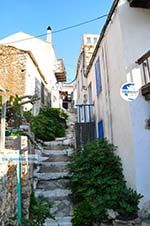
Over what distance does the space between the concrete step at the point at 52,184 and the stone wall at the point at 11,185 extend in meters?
1.86

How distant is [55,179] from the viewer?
8.80 metres

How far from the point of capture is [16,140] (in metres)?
6.21

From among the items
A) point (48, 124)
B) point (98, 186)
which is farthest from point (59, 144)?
point (98, 186)

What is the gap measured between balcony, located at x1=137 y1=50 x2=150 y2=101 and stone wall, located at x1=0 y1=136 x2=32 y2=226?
Answer: 3.50 metres

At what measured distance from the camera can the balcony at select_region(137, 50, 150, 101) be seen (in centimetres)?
675

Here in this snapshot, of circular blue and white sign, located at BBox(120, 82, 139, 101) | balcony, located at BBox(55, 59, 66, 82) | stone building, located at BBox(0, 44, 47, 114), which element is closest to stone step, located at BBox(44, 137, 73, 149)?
stone building, located at BBox(0, 44, 47, 114)

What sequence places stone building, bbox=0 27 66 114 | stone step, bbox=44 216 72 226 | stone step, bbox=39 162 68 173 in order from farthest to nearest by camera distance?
stone building, bbox=0 27 66 114 < stone step, bbox=39 162 68 173 < stone step, bbox=44 216 72 226

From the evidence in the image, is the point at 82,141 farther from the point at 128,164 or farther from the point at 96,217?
the point at 96,217

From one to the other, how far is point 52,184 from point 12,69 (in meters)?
6.80

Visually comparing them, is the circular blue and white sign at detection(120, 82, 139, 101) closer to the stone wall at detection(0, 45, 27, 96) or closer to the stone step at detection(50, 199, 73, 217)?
the stone step at detection(50, 199, 73, 217)

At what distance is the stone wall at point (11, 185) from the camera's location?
4865 millimetres

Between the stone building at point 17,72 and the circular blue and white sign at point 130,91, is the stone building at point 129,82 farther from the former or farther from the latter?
the stone building at point 17,72

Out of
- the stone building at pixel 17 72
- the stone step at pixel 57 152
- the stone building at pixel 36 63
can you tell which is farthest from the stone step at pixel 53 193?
the stone building at pixel 36 63

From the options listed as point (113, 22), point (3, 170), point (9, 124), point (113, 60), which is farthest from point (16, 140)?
point (113, 22)
